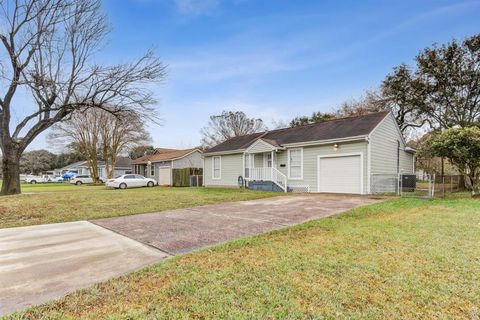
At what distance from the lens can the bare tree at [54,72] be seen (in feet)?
47.3

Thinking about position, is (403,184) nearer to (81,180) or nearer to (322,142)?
(322,142)

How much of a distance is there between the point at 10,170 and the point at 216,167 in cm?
1265

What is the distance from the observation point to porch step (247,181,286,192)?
16188mm

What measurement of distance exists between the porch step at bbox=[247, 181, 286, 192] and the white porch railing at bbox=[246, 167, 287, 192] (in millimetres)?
217

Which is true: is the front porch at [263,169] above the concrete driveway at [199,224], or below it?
above

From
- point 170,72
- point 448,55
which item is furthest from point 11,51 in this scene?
point 448,55

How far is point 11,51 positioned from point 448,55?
24.9 m

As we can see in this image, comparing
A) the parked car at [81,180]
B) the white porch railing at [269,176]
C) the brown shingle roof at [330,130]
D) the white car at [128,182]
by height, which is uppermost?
the brown shingle roof at [330,130]

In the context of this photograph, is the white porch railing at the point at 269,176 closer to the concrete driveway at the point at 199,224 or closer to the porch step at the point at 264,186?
the porch step at the point at 264,186

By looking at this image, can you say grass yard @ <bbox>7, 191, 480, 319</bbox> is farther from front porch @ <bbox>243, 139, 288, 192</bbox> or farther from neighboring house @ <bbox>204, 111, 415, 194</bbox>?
front porch @ <bbox>243, 139, 288, 192</bbox>

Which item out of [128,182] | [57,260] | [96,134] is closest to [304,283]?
[57,260]

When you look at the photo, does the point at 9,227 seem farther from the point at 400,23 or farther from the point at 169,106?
the point at 400,23

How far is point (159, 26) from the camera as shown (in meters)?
13.4

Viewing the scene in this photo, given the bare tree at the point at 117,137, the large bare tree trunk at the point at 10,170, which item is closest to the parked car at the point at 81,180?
the bare tree at the point at 117,137
